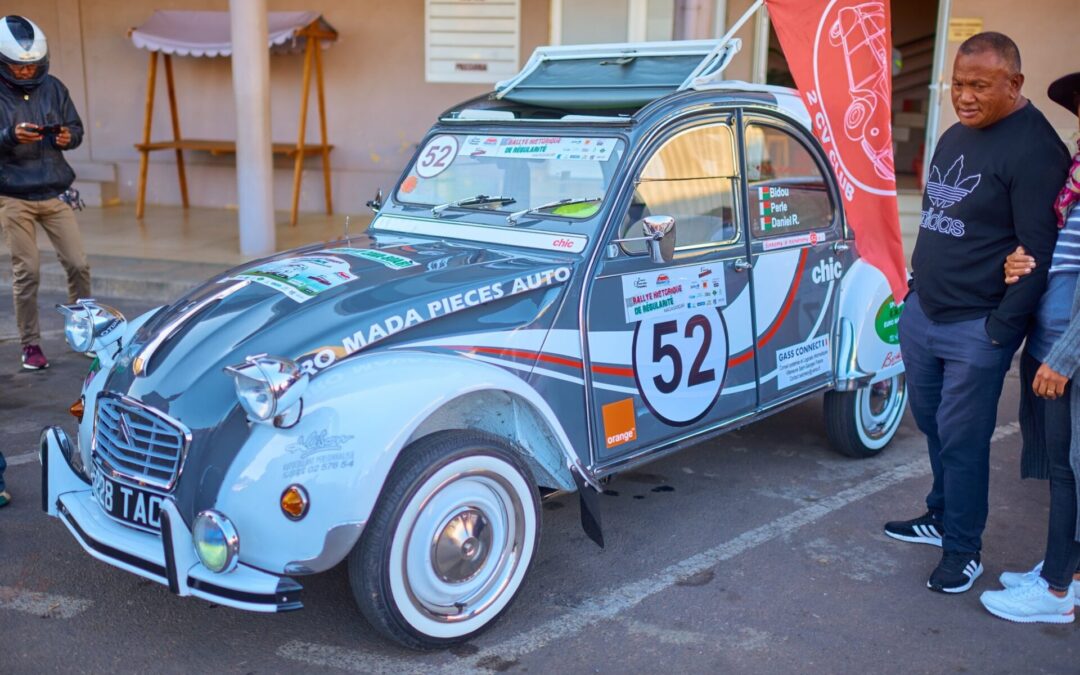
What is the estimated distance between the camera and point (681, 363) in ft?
13.9

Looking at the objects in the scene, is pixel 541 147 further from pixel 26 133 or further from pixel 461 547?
pixel 26 133

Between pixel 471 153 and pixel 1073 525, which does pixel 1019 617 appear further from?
pixel 471 153

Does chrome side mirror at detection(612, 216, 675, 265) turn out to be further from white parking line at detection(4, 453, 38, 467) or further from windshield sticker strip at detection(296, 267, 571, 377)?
white parking line at detection(4, 453, 38, 467)

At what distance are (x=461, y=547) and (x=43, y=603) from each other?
1.61 metres

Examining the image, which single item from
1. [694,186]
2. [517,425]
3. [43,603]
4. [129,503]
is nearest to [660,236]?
[694,186]

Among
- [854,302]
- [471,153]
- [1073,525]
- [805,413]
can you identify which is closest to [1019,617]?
[1073,525]

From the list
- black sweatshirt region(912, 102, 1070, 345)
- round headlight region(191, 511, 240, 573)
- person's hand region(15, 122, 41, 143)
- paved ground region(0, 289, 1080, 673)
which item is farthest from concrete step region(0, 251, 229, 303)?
black sweatshirt region(912, 102, 1070, 345)

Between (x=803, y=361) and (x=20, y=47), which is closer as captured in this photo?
(x=803, y=361)

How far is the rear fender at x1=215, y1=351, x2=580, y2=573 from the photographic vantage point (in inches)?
120

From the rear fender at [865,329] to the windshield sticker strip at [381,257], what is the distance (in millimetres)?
2290

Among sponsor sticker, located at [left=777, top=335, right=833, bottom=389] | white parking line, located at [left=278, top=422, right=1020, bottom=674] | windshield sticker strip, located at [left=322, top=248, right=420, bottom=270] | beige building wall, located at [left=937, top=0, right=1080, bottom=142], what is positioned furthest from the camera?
beige building wall, located at [left=937, top=0, right=1080, bottom=142]

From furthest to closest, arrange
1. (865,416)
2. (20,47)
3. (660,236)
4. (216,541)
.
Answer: (20,47), (865,416), (660,236), (216,541)

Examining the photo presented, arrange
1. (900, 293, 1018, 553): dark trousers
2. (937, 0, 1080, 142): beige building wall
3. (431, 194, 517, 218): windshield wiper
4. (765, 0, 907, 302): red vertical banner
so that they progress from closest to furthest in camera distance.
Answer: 1. (900, 293, 1018, 553): dark trousers
2. (431, 194, 517, 218): windshield wiper
3. (765, 0, 907, 302): red vertical banner
4. (937, 0, 1080, 142): beige building wall

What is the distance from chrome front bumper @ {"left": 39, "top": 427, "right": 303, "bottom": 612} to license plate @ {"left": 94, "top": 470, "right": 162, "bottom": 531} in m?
0.03
